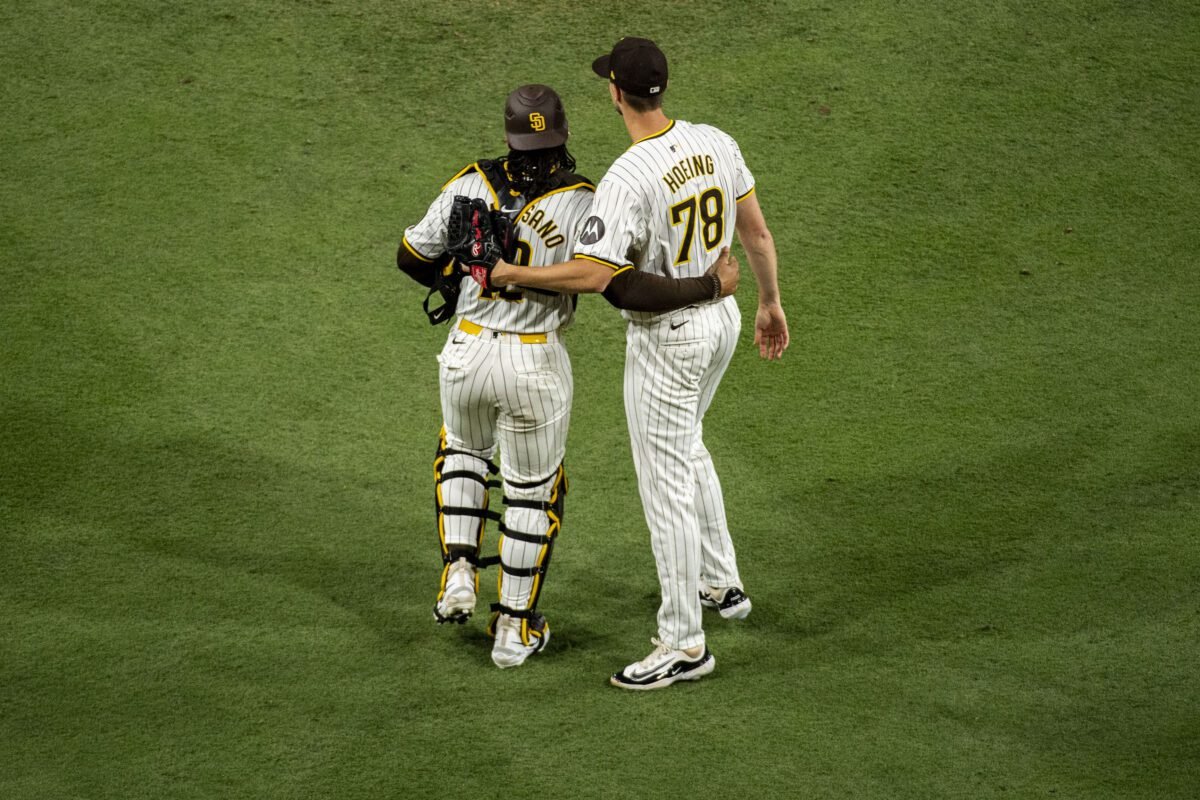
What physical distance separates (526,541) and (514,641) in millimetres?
324

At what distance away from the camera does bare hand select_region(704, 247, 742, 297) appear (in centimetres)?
402

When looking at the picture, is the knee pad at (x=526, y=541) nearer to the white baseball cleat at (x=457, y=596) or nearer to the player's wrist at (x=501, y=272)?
the white baseball cleat at (x=457, y=596)

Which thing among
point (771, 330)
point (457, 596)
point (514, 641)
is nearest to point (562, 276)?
point (771, 330)

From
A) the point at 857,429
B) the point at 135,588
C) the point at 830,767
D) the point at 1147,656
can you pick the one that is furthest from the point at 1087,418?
the point at 135,588

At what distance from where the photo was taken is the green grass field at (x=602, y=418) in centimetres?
397

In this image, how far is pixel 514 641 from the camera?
4.30 m

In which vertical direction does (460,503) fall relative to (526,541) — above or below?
above

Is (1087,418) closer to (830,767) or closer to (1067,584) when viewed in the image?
(1067,584)

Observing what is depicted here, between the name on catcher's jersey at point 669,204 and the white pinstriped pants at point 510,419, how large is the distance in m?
0.42

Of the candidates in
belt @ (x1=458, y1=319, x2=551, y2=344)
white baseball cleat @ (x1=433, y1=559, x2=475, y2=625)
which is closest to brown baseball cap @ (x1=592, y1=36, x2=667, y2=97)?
belt @ (x1=458, y1=319, x2=551, y2=344)

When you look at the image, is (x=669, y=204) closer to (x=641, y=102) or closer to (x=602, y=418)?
(x=641, y=102)

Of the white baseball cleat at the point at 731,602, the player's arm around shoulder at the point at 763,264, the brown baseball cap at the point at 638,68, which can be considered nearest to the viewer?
the brown baseball cap at the point at 638,68

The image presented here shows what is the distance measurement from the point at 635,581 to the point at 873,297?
2.22m

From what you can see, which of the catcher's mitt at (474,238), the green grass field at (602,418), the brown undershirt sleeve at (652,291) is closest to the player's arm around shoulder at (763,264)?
the brown undershirt sleeve at (652,291)
